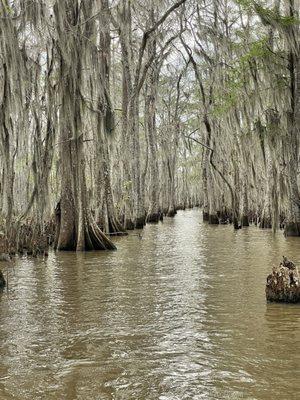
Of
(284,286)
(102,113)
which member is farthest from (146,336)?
A: (102,113)

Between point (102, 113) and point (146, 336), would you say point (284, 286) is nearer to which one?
point (146, 336)

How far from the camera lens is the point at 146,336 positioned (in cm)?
462

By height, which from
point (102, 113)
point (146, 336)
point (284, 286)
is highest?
point (102, 113)

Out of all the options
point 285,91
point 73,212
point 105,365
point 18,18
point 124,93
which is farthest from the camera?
point 124,93

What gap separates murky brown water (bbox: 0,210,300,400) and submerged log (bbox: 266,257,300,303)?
18 centimetres

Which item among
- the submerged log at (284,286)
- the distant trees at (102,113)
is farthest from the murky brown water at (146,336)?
the distant trees at (102,113)

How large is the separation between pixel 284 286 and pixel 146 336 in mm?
2038

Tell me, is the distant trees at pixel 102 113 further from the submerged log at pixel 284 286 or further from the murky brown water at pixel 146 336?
the submerged log at pixel 284 286

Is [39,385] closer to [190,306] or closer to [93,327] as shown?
[93,327]

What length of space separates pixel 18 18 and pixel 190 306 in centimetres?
583

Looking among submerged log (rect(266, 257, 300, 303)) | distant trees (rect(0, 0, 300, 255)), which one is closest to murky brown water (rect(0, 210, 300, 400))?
submerged log (rect(266, 257, 300, 303))

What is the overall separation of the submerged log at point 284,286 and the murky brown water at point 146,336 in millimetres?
177

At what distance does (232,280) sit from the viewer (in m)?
7.52

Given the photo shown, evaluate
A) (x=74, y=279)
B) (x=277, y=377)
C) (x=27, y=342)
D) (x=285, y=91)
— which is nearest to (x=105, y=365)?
(x=27, y=342)
